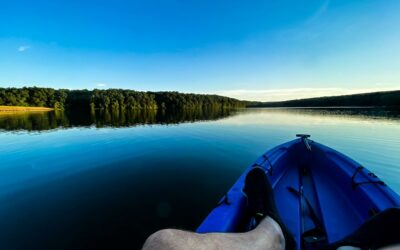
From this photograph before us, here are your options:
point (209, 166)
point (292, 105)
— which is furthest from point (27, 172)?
point (292, 105)

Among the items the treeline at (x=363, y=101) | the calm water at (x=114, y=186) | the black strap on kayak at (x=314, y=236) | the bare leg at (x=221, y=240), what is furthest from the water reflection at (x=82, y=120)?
the treeline at (x=363, y=101)

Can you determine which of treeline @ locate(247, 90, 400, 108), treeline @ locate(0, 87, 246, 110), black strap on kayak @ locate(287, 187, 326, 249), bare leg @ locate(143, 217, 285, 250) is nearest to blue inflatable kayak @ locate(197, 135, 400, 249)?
black strap on kayak @ locate(287, 187, 326, 249)

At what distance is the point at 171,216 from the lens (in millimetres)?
4395

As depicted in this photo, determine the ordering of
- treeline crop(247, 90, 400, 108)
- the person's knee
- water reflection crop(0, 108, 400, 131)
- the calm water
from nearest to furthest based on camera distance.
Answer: the person's knee < the calm water < water reflection crop(0, 108, 400, 131) < treeline crop(247, 90, 400, 108)

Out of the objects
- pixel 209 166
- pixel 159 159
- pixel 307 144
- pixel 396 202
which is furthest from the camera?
pixel 159 159

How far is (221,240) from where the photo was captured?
1.54m

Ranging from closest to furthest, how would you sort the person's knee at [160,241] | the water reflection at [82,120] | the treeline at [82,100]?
1. the person's knee at [160,241]
2. the water reflection at [82,120]
3. the treeline at [82,100]

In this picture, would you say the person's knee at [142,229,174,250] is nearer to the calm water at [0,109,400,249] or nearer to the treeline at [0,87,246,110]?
the calm water at [0,109,400,249]

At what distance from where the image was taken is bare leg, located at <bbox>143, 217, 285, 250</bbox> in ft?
4.18

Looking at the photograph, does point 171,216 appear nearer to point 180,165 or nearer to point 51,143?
point 180,165

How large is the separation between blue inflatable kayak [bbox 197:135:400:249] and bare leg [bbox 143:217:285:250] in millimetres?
473

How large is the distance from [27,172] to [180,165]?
19.7 ft

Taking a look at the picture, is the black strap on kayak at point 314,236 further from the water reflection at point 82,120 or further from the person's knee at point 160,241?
the water reflection at point 82,120

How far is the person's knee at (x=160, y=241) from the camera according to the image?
1234 millimetres
